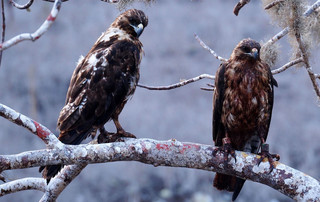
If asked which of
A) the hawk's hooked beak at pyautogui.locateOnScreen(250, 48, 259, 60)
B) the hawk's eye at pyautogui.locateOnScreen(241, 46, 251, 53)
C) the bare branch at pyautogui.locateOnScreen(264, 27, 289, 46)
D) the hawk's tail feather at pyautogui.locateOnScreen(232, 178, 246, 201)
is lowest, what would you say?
the hawk's tail feather at pyautogui.locateOnScreen(232, 178, 246, 201)

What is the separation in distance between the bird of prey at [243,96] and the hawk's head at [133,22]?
709 mm

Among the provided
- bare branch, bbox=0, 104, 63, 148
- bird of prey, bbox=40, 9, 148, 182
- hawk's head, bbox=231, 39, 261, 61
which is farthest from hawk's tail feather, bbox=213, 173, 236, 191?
bare branch, bbox=0, 104, 63, 148

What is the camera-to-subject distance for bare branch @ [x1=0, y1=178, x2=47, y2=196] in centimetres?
401

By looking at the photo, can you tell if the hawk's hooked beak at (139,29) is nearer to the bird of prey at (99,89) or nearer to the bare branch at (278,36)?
the bird of prey at (99,89)

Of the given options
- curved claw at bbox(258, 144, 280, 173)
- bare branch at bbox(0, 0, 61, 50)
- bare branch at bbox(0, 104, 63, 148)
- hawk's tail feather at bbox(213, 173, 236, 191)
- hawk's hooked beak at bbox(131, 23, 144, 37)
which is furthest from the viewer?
hawk's hooked beak at bbox(131, 23, 144, 37)

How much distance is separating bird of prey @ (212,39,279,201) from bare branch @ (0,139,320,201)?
14.5 inches

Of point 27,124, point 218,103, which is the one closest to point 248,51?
point 218,103

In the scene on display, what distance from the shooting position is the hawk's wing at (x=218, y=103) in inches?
168

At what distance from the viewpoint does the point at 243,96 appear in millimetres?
4199

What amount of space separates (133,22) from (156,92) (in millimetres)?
6143

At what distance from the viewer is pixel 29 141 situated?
32.8 feet

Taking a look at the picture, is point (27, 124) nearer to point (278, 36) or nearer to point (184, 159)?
point (184, 159)

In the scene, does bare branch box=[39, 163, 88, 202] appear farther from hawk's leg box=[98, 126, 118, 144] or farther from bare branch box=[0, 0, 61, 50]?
bare branch box=[0, 0, 61, 50]

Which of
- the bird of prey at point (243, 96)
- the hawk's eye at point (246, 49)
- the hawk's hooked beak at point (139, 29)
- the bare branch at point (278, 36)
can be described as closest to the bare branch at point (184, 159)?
the bird of prey at point (243, 96)
